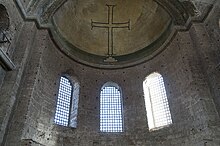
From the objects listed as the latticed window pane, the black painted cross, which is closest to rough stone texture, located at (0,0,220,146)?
the latticed window pane

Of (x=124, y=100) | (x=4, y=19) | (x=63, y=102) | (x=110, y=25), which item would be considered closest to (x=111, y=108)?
(x=124, y=100)

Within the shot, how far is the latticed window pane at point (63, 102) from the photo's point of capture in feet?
42.1

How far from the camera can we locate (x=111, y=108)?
1434 cm

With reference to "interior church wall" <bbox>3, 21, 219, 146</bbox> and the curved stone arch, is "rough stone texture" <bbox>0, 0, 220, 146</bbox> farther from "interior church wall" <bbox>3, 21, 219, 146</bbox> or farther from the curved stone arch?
the curved stone arch

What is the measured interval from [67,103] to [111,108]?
9.00 feet

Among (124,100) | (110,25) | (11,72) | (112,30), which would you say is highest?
(110,25)

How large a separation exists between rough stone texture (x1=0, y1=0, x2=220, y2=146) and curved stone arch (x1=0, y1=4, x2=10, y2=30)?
1.03m

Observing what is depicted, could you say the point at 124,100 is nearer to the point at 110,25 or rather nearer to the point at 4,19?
the point at 110,25

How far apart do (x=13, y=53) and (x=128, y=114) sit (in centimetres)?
725

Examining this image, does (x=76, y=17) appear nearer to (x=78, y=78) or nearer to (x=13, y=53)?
(x=78, y=78)

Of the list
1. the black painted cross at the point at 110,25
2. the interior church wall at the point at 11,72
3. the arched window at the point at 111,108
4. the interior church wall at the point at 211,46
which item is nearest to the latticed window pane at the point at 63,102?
the arched window at the point at 111,108

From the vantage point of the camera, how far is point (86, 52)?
1677 cm

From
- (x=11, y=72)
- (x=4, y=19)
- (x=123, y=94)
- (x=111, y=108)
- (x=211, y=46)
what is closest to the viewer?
(x=11, y=72)

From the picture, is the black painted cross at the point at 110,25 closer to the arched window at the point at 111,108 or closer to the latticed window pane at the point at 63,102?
the arched window at the point at 111,108
